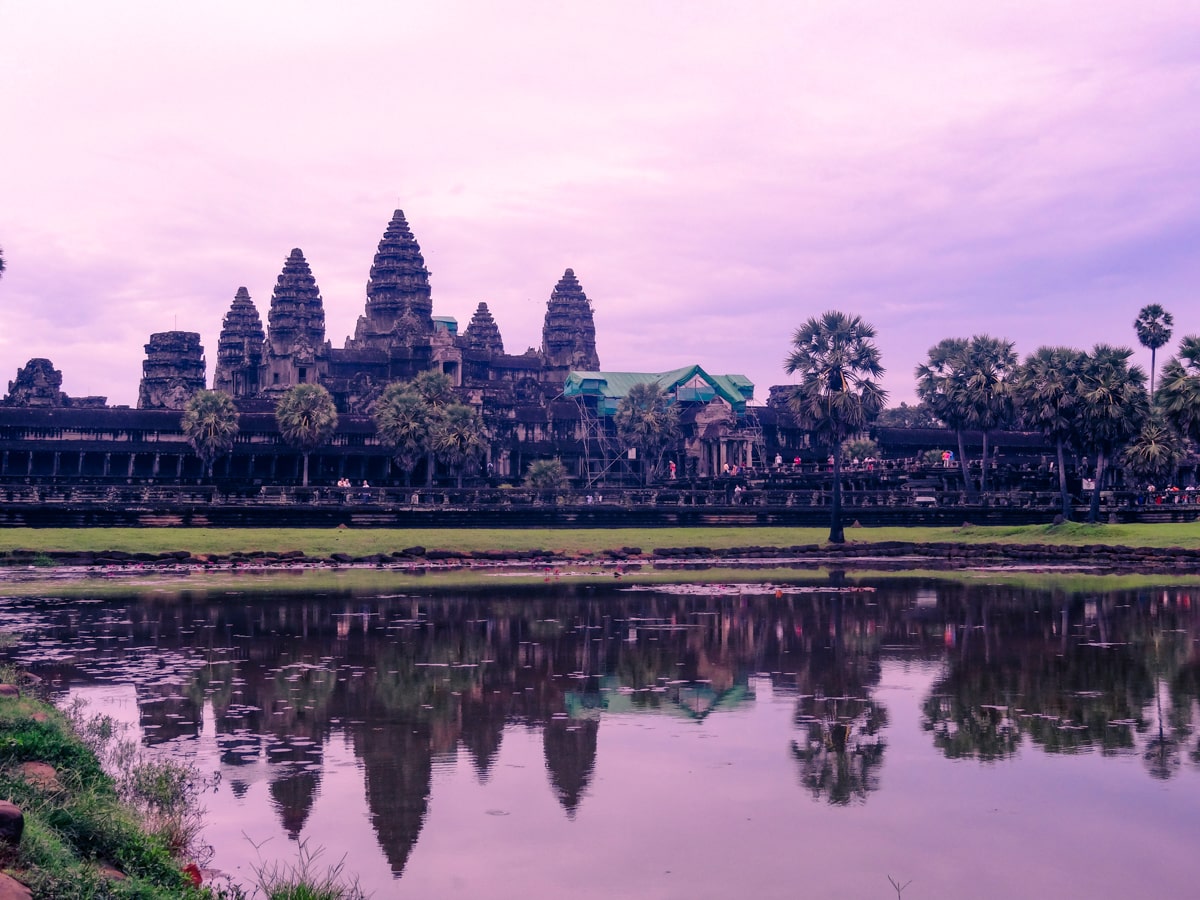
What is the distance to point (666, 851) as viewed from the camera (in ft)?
39.5

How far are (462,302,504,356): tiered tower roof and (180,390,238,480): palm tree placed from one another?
6607cm

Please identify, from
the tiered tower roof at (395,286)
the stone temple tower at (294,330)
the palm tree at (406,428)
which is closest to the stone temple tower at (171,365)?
the stone temple tower at (294,330)

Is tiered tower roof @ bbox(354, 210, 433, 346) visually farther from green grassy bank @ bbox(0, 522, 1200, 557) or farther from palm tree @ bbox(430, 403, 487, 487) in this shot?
green grassy bank @ bbox(0, 522, 1200, 557)

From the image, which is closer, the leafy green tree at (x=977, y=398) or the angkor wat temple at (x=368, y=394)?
the leafy green tree at (x=977, y=398)

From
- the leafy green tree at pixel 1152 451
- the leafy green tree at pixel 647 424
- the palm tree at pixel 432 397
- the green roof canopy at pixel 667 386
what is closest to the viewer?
the leafy green tree at pixel 1152 451

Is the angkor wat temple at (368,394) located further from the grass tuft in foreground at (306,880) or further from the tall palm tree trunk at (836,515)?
the grass tuft in foreground at (306,880)

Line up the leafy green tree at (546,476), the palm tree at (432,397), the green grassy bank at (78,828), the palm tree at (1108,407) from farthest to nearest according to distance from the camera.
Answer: the leafy green tree at (546,476) → the palm tree at (432,397) → the palm tree at (1108,407) → the green grassy bank at (78,828)

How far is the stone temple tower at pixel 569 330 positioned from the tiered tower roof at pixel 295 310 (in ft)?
99.9

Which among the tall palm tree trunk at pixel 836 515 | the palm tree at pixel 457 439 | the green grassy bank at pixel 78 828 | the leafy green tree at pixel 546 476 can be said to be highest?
the palm tree at pixel 457 439

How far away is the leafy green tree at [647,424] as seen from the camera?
336ft

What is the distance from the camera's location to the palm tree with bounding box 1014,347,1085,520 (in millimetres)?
60719

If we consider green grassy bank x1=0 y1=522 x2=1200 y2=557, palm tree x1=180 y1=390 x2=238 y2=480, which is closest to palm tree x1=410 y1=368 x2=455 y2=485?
palm tree x1=180 y1=390 x2=238 y2=480

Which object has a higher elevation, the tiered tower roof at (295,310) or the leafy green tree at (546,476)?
the tiered tower roof at (295,310)

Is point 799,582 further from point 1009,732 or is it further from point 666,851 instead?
point 666,851
